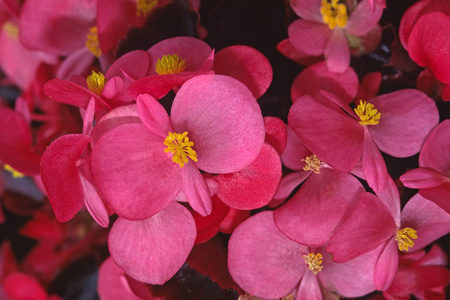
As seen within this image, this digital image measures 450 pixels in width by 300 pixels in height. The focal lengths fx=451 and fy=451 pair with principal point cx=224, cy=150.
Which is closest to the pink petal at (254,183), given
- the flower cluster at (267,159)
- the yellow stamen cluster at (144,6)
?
the flower cluster at (267,159)

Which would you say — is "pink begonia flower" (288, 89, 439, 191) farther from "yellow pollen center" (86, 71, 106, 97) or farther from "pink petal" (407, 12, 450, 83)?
"yellow pollen center" (86, 71, 106, 97)

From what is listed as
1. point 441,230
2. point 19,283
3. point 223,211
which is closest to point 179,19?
point 223,211

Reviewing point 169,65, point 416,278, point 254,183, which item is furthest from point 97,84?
point 416,278

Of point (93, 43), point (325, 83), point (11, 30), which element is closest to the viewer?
point (325, 83)

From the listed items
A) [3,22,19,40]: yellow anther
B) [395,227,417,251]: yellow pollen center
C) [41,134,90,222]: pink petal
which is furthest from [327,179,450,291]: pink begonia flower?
[3,22,19,40]: yellow anther

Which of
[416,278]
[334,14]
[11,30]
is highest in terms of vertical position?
[334,14]

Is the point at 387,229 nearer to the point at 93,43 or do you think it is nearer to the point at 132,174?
the point at 132,174

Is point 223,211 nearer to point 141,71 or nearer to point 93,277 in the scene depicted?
point 141,71
